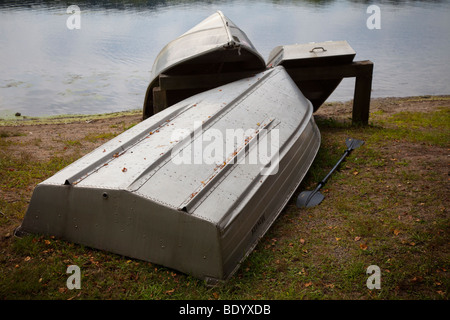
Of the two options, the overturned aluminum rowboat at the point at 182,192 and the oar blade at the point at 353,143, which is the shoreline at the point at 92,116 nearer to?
the oar blade at the point at 353,143

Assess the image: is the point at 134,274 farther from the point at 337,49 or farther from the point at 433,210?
the point at 337,49

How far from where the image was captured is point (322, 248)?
12.9 ft

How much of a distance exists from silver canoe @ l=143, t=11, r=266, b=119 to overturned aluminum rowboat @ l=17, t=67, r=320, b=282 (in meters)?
1.23

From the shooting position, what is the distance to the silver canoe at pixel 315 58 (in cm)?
689

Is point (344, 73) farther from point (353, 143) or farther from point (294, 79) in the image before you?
point (353, 143)

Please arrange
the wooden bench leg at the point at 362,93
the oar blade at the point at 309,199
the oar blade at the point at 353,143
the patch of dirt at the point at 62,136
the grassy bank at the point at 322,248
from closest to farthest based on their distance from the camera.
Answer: the grassy bank at the point at 322,248
the oar blade at the point at 309,199
the oar blade at the point at 353,143
the patch of dirt at the point at 62,136
the wooden bench leg at the point at 362,93

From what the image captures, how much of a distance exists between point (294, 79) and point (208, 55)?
1852mm

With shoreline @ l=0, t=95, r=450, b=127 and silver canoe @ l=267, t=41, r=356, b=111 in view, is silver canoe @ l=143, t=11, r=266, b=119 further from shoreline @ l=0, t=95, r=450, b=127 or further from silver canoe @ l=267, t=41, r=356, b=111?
shoreline @ l=0, t=95, r=450, b=127

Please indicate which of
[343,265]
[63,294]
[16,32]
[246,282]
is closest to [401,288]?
[343,265]

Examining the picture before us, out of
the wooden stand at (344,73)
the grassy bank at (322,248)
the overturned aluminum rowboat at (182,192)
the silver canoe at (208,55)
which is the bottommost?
the grassy bank at (322,248)

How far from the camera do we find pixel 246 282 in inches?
138

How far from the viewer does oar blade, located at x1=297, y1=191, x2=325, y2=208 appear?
15.4 ft

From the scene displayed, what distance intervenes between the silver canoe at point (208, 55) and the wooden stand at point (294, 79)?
13 centimetres

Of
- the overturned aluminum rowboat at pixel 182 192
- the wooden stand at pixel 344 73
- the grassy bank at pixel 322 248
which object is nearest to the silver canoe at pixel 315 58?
the wooden stand at pixel 344 73
